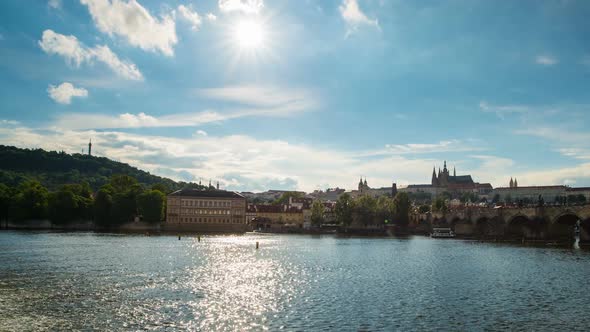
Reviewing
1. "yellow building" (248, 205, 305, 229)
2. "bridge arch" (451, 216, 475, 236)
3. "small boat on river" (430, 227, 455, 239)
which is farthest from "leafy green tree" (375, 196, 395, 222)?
"yellow building" (248, 205, 305, 229)

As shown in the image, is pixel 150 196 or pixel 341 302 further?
pixel 150 196

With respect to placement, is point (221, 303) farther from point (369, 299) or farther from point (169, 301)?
point (369, 299)

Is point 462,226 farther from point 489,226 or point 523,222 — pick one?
point 523,222

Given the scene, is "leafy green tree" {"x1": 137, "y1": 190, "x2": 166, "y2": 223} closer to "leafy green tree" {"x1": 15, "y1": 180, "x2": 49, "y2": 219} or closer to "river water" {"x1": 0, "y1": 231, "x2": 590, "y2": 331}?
"leafy green tree" {"x1": 15, "y1": 180, "x2": 49, "y2": 219}

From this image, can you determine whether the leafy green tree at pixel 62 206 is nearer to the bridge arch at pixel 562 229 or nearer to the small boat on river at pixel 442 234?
the small boat on river at pixel 442 234

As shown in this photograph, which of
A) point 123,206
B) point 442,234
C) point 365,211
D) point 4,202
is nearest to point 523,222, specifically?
point 442,234

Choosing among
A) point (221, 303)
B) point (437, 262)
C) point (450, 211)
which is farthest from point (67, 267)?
point (450, 211)

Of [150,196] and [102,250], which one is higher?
[150,196]

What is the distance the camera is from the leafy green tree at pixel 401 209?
574ft

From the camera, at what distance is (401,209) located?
575 feet

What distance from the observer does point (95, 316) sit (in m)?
32.0

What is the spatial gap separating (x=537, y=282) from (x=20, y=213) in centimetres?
13569

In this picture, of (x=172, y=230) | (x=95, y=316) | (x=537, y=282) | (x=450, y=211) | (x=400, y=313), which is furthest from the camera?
(x=450, y=211)

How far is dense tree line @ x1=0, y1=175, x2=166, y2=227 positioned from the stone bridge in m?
85.6
